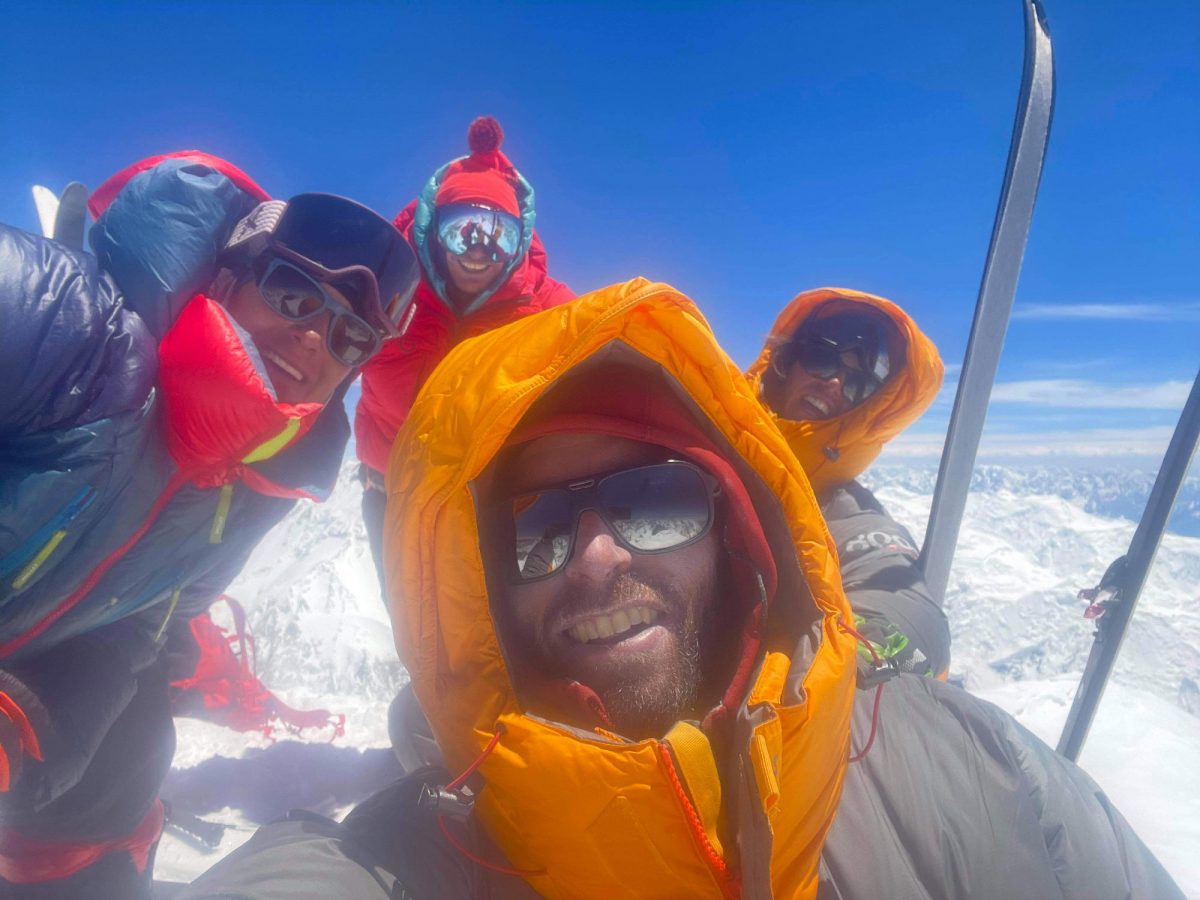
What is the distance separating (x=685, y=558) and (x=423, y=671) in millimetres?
836

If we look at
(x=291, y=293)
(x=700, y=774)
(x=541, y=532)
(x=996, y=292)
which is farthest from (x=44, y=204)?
(x=996, y=292)

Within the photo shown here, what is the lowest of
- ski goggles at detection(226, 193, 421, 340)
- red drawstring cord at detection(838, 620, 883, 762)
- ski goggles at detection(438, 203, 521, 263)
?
red drawstring cord at detection(838, 620, 883, 762)

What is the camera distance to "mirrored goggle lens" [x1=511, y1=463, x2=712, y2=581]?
66.7 inches

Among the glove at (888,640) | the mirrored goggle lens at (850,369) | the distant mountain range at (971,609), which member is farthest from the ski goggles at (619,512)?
the distant mountain range at (971,609)

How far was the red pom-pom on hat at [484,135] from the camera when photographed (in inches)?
148

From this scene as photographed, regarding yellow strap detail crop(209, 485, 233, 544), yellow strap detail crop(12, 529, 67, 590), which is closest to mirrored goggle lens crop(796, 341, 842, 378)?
yellow strap detail crop(209, 485, 233, 544)

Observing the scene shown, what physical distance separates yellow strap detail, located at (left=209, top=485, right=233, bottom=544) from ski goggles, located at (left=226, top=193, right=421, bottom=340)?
87cm

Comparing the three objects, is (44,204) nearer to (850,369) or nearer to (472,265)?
(472,265)

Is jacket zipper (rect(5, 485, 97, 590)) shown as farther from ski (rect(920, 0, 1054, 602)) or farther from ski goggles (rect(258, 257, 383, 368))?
ski (rect(920, 0, 1054, 602))

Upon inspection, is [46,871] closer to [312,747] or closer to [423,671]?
[312,747]

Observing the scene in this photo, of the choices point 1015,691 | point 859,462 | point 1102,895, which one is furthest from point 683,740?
point 1015,691

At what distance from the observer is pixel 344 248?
104 inches

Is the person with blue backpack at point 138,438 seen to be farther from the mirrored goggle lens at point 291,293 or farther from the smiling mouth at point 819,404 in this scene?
the smiling mouth at point 819,404

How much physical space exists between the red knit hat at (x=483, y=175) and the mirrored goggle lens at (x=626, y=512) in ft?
7.70
